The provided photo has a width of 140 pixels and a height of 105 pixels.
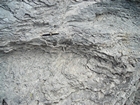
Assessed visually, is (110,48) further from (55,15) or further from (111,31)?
(55,15)

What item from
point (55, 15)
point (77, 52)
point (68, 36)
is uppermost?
point (55, 15)

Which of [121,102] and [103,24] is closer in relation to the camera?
[103,24]

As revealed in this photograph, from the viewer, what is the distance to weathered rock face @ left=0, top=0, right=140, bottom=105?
124 centimetres

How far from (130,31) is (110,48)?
7.2 inches

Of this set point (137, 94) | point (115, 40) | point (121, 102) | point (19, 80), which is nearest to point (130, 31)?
point (115, 40)

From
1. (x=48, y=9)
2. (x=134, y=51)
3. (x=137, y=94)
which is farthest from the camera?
(x=137, y=94)

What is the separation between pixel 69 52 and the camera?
136cm

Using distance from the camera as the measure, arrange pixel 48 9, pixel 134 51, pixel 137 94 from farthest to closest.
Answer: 1. pixel 137 94
2. pixel 134 51
3. pixel 48 9

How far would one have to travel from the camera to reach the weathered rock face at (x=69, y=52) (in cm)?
124

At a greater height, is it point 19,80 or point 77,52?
point 77,52

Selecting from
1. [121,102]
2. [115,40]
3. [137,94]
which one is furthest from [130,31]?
[137,94]

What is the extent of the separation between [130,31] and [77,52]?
383 millimetres

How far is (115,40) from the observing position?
52.4 inches

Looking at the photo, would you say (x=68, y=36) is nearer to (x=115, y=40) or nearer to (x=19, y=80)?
(x=115, y=40)
